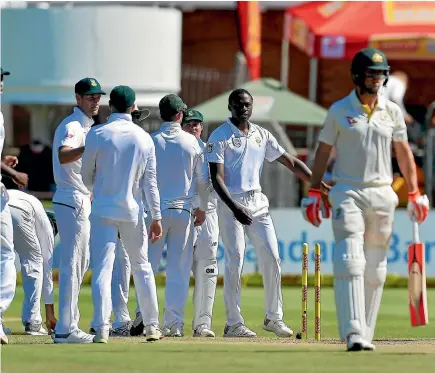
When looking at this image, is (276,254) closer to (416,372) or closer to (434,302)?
(416,372)

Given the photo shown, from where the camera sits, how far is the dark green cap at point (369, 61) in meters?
12.4

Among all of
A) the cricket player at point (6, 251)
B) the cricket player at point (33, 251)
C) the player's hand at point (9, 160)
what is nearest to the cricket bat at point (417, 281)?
the cricket player at point (6, 251)

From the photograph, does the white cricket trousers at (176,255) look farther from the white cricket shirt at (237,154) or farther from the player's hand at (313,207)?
the player's hand at (313,207)

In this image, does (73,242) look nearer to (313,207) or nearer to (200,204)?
(200,204)

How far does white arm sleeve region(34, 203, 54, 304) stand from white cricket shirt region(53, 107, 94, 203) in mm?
1070

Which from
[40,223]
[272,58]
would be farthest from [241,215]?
[272,58]

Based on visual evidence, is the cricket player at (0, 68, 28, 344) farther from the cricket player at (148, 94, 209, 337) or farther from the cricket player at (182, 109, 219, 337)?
the cricket player at (182, 109, 219, 337)

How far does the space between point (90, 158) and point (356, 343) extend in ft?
9.06

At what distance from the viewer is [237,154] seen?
1517cm

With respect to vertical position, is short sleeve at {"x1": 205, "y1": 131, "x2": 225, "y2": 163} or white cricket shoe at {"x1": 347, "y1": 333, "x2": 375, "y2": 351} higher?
short sleeve at {"x1": 205, "y1": 131, "x2": 225, "y2": 163}

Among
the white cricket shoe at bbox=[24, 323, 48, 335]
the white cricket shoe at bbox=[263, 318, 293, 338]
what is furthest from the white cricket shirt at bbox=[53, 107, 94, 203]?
the white cricket shoe at bbox=[263, 318, 293, 338]

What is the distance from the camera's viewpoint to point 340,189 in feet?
41.0

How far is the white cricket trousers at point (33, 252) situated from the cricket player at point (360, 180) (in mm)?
3540

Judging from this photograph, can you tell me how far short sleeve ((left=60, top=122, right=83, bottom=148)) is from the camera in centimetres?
1399
